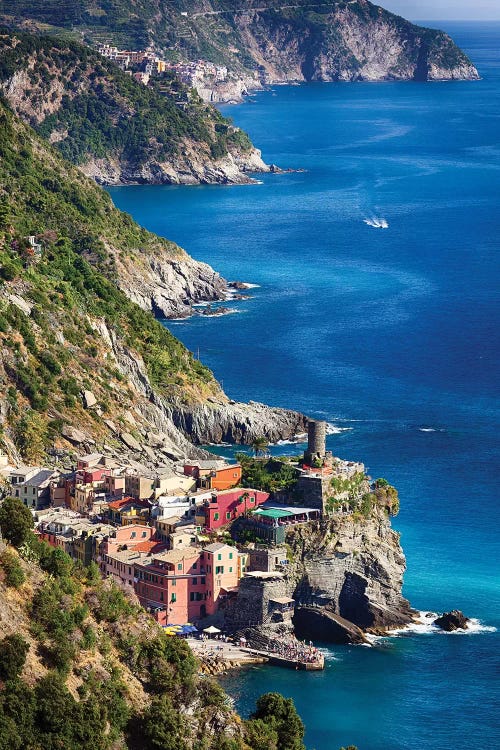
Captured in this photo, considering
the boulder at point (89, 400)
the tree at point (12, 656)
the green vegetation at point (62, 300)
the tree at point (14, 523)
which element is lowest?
the tree at point (12, 656)

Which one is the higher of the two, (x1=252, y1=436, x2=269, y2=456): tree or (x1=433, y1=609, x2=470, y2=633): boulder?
(x1=252, y1=436, x2=269, y2=456): tree

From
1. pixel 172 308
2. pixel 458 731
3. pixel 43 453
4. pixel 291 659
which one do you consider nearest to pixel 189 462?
pixel 43 453

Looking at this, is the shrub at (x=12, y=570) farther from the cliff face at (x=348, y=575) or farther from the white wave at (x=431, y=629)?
the white wave at (x=431, y=629)

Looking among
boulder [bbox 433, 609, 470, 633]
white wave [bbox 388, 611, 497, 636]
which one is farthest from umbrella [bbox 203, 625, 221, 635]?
boulder [bbox 433, 609, 470, 633]

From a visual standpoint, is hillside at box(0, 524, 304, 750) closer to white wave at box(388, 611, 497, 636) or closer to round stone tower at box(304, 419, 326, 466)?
white wave at box(388, 611, 497, 636)

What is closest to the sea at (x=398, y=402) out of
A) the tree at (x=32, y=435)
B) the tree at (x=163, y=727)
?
the tree at (x=163, y=727)

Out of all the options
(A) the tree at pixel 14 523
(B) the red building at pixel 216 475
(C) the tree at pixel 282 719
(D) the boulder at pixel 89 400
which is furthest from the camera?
(D) the boulder at pixel 89 400

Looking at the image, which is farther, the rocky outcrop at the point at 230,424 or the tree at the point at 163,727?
the rocky outcrop at the point at 230,424
